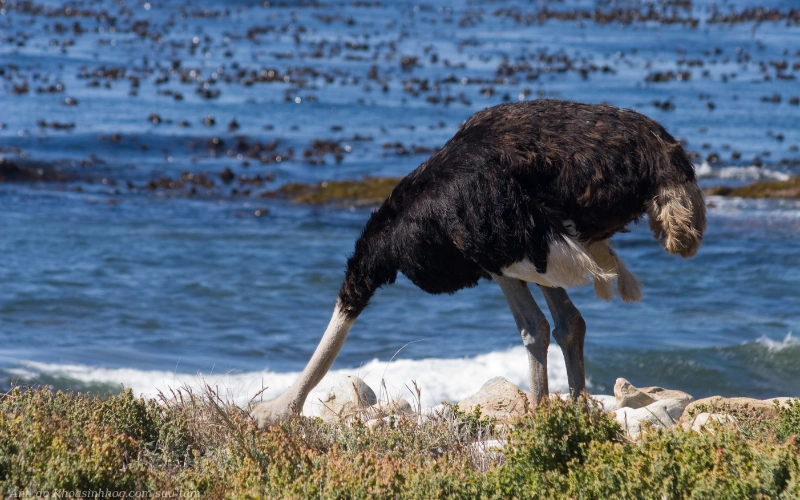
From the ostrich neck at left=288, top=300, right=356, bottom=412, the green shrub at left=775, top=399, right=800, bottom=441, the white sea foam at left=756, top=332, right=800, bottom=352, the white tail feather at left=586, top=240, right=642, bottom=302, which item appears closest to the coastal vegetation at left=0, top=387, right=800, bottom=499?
the green shrub at left=775, top=399, right=800, bottom=441

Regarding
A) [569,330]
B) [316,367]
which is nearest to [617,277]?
[569,330]

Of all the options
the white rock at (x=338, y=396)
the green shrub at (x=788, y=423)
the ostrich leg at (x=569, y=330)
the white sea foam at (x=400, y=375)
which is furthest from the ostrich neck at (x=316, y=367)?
the white sea foam at (x=400, y=375)

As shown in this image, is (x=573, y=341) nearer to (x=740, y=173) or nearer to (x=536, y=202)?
(x=536, y=202)

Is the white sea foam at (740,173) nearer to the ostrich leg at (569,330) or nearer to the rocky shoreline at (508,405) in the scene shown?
the rocky shoreline at (508,405)

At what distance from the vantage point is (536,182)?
5.10 metres

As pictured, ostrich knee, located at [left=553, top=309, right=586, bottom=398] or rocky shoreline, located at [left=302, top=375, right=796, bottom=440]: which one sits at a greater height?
ostrich knee, located at [left=553, top=309, right=586, bottom=398]

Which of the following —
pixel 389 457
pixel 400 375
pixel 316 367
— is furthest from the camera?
pixel 400 375

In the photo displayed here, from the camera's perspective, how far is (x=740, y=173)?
60.0 ft

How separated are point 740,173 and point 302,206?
24.4 ft

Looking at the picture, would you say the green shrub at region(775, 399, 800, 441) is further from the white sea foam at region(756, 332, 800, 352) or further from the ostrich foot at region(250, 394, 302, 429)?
the white sea foam at region(756, 332, 800, 352)

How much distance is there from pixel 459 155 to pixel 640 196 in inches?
34.9

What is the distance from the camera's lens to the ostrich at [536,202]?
5.04 meters

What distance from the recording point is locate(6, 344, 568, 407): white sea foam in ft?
31.3

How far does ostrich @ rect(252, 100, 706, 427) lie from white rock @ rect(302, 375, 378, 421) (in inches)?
34.5
